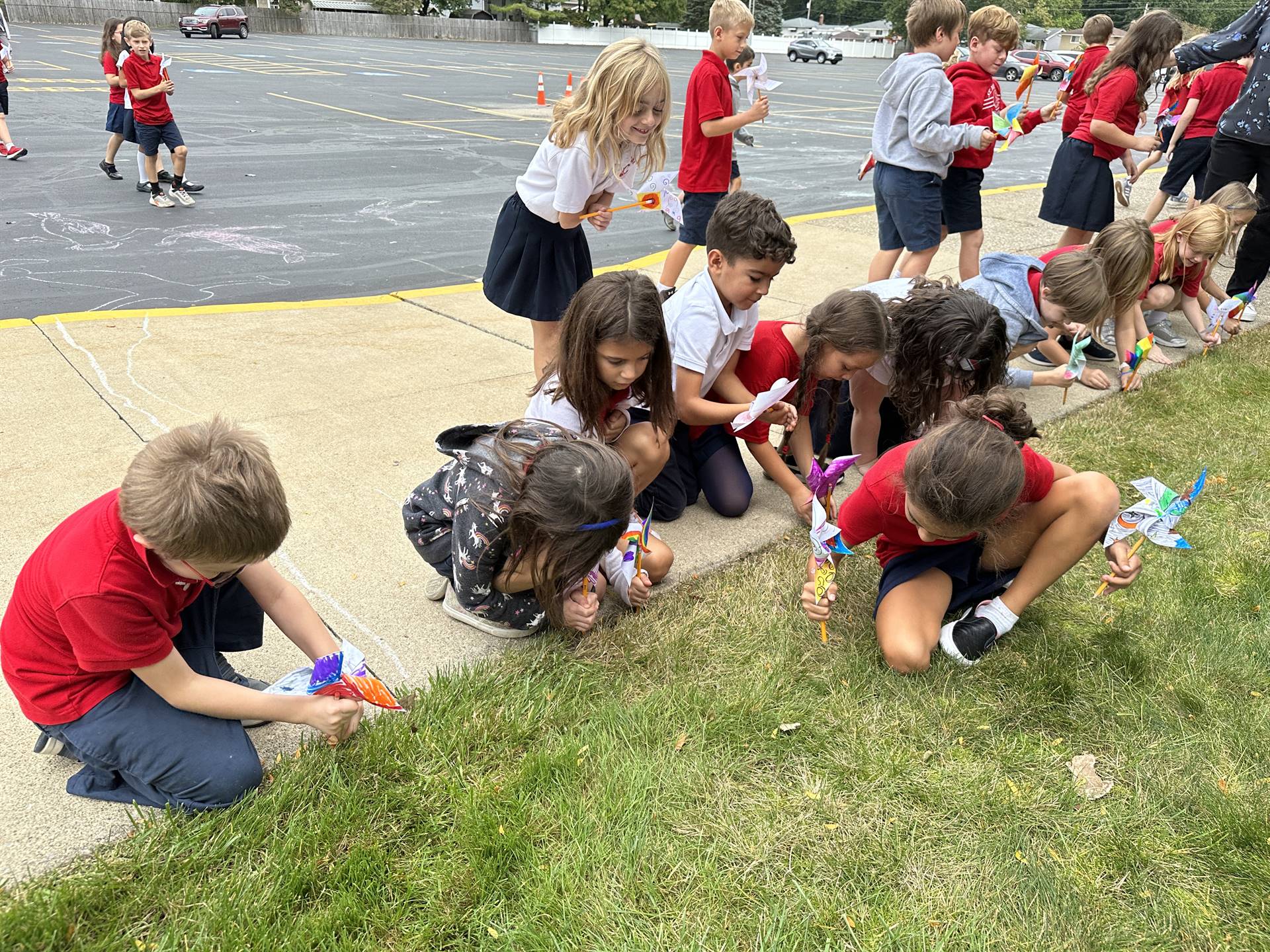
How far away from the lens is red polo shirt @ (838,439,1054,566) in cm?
277

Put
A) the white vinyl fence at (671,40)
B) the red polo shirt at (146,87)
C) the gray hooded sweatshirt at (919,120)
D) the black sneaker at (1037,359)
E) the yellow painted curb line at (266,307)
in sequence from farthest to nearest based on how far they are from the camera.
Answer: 1. the white vinyl fence at (671,40)
2. the red polo shirt at (146,87)
3. the black sneaker at (1037,359)
4. the gray hooded sweatshirt at (919,120)
5. the yellow painted curb line at (266,307)

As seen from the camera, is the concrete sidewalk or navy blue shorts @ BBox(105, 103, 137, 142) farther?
navy blue shorts @ BBox(105, 103, 137, 142)

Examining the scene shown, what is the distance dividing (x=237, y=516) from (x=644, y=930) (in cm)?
120

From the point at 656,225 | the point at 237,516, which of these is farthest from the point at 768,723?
the point at 656,225

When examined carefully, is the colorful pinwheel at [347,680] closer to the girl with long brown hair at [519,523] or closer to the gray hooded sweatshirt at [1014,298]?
the girl with long brown hair at [519,523]

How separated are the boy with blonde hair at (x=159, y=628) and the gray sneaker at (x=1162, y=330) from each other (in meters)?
5.58

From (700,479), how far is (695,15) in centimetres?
6707

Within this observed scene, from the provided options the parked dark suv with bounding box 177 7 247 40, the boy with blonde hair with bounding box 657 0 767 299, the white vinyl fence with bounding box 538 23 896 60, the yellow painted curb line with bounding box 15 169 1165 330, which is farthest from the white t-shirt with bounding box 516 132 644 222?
the white vinyl fence with bounding box 538 23 896 60

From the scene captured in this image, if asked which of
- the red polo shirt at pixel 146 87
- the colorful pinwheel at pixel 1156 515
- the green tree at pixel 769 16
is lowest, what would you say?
the colorful pinwheel at pixel 1156 515

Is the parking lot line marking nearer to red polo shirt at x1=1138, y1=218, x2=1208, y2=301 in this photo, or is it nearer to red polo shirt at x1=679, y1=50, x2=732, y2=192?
red polo shirt at x1=679, y1=50, x2=732, y2=192

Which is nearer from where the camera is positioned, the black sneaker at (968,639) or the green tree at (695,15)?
the black sneaker at (968,639)

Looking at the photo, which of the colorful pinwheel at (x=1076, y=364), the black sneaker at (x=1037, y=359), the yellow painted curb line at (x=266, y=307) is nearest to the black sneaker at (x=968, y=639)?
the colorful pinwheel at (x=1076, y=364)

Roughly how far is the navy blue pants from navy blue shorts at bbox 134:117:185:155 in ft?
22.4

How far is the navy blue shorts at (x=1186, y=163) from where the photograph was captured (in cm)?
764
